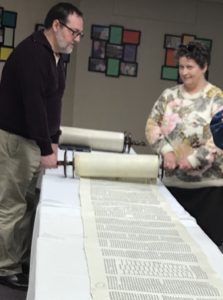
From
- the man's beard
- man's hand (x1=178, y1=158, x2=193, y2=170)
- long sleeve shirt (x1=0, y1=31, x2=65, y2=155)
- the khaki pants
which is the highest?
the man's beard

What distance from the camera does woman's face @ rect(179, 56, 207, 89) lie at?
7.65ft

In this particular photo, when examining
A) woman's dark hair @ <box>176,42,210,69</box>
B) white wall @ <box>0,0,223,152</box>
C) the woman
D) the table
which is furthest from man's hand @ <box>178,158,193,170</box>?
white wall @ <box>0,0,223,152</box>

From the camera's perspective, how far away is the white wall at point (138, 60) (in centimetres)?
466

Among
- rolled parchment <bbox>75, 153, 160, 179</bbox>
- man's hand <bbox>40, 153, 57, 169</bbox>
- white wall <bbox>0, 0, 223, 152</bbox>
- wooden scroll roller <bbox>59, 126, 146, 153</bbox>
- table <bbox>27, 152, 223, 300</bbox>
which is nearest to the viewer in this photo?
table <bbox>27, 152, 223, 300</bbox>

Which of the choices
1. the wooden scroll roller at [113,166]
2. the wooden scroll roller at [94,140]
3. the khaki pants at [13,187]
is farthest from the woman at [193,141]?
the khaki pants at [13,187]

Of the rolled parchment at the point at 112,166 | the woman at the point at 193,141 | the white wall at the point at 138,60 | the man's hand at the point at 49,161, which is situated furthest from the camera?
the white wall at the point at 138,60

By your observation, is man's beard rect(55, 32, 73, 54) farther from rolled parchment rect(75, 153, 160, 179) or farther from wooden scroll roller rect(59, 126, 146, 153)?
wooden scroll roller rect(59, 126, 146, 153)

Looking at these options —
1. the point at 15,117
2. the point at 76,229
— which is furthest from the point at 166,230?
the point at 15,117

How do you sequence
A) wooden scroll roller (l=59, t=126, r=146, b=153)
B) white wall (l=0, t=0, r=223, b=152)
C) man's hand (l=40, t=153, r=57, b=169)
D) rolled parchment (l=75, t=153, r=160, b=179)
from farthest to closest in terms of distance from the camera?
white wall (l=0, t=0, r=223, b=152) < wooden scroll roller (l=59, t=126, r=146, b=153) < man's hand (l=40, t=153, r=57, b=169) < rolled parchment (l=75, t=153, r=160, b=179)

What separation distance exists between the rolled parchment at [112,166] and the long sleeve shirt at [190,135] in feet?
0.79

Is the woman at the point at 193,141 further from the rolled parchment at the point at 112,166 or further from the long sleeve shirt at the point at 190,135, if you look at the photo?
the rolled parchment at the point at 112,166

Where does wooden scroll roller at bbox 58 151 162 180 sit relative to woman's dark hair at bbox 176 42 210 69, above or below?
below

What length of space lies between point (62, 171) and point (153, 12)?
2932 millimetres

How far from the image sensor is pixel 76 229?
4.76 ft
